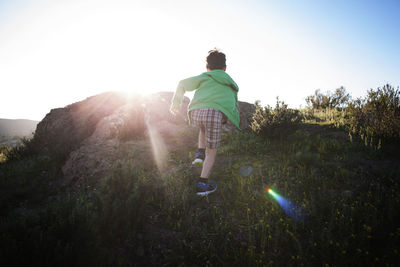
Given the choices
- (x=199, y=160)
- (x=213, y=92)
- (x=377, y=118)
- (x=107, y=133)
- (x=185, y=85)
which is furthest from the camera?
(x=107, y=133)

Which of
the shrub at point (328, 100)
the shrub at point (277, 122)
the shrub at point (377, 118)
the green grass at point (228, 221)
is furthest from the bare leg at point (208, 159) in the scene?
the shrub at point (328, 100)

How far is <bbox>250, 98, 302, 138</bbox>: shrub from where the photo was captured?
498 centimetres

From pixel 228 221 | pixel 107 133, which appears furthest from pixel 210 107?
pixel 107 133

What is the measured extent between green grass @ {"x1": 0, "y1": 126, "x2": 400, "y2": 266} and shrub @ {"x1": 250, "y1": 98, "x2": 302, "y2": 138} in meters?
1.27

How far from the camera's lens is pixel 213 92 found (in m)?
3.12

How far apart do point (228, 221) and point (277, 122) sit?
325 cm

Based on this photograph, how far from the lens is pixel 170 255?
211cm

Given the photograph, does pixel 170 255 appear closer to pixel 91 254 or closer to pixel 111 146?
pixel 91 254

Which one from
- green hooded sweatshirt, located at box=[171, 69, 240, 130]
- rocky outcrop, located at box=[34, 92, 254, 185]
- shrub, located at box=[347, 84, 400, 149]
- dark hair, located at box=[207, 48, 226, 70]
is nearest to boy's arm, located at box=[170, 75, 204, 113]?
green hooded sweatshirt, located at box=[171, 69, 240, 130]

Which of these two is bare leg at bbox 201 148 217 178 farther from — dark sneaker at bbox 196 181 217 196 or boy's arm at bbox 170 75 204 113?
boy's arm at bbox 170 75 204 113

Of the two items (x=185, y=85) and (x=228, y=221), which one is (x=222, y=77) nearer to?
(x=185, y=85)

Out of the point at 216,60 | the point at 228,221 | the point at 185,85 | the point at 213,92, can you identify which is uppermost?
the point at 216,60

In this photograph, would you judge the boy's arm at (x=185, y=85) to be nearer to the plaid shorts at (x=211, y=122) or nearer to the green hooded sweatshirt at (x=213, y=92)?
the green hooded sweatshirt at (x=213, y=92)

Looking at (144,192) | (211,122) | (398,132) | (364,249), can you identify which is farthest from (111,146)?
(398,132)
